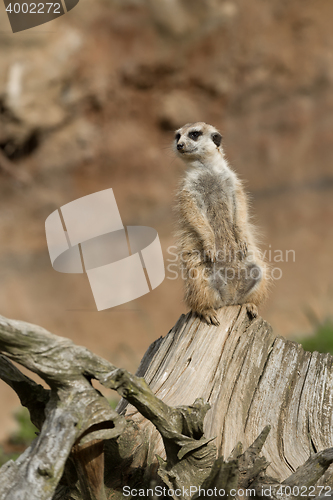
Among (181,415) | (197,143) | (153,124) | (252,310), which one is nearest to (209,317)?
(252,310)

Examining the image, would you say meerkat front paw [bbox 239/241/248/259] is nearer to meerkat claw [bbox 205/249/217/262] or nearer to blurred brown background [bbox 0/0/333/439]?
meerkat claw [bbox 205/249/217/262]

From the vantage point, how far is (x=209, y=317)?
7.84 ft

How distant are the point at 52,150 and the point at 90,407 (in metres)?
6.37

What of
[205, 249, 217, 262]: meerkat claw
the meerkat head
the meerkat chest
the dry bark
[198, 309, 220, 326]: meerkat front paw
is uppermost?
the meerkat head

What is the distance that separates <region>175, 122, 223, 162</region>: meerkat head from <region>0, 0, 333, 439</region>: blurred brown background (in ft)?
11.2

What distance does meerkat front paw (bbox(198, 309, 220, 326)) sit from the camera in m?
2.38

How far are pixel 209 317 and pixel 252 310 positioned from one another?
0.85 ft

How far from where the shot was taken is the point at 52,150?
23.5 feet

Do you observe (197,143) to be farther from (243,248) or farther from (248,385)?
(248,385)

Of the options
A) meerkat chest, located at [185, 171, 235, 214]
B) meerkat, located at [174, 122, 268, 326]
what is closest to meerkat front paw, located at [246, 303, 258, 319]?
meerkat, located at [174, 122, 268, 326]

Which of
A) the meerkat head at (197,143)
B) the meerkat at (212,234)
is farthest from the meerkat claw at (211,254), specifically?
the meerkat head at (197,143)

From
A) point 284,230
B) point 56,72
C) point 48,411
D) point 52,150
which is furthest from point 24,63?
point 48,411

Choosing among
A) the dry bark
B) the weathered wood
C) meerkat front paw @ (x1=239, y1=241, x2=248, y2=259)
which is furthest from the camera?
meerkat front paw @ (x1=239, y1=241, x2=248, y2=259)

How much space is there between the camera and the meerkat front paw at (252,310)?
2.44 metres
